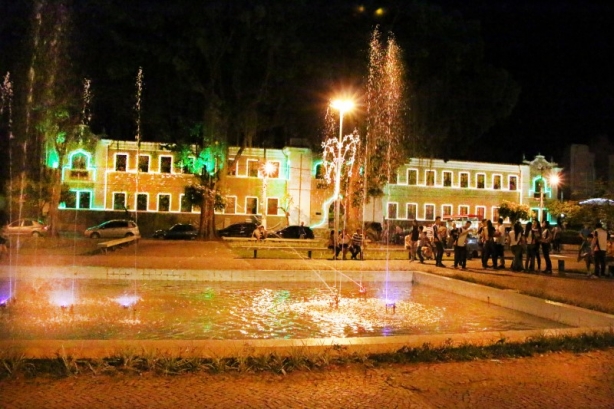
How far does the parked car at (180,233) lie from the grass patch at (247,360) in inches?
1481

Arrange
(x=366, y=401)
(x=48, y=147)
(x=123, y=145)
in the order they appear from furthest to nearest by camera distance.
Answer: (x=123, y=145) → (x=48, y=147) → (x=366, y=401)

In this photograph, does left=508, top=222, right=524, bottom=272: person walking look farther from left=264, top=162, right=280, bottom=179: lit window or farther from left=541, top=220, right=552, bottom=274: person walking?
left=264, top=162, right=280, bottom=179: lit window

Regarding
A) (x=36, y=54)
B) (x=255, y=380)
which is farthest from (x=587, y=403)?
(x=36, y=54)

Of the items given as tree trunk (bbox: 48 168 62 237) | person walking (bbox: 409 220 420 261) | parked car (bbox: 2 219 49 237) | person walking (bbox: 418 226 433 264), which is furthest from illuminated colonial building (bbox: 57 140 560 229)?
person walking (bbox: 409 220 420 261)

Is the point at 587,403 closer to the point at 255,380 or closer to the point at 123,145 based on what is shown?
the point at 255,380

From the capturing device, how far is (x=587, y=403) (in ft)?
20.0

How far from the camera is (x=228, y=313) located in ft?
37.7

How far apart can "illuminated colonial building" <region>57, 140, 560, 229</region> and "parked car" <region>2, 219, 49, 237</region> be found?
7880 millimetres

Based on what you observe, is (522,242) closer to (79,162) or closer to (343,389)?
(343,389)

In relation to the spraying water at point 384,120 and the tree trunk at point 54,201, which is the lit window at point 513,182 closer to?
the spraying water at point 384,120

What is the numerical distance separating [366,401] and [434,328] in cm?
466

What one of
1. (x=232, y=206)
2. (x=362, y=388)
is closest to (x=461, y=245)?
(x=362, y=388)

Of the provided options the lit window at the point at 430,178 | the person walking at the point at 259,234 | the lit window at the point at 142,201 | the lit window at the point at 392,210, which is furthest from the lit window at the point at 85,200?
the lit window at the point at 430,178

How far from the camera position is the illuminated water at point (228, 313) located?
9672 millimetres
